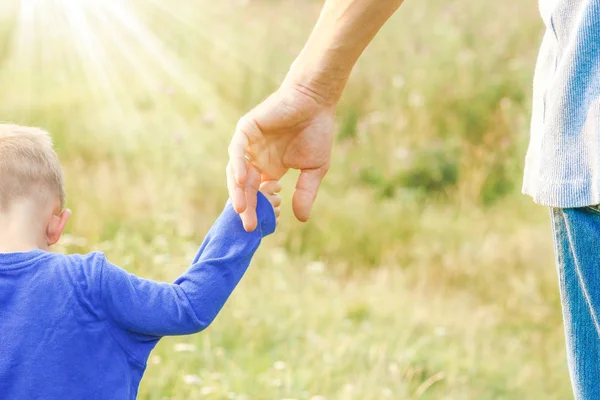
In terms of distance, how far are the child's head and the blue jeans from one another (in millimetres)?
1038

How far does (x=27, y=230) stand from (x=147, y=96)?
4.72 meters

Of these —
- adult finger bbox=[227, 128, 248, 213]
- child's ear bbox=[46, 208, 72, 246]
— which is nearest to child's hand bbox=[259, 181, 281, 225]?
adult finger bbox=[227, 128, 248, 213]

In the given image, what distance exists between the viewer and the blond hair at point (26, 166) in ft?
5.74

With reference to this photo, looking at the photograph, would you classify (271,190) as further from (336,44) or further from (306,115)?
(336,44)

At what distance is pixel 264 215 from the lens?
196cm

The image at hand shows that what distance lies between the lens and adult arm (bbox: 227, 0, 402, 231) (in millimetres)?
1899

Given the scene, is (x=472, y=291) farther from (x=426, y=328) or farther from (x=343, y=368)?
(x=343, y=368)

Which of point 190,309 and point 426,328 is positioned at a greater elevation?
point 190,309

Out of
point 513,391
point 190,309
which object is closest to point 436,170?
point 513,391

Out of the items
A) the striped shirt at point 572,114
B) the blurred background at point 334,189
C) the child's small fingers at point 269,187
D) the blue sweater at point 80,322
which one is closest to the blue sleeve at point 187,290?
the blue sweater at point 80,322

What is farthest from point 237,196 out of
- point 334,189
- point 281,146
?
point 334,189

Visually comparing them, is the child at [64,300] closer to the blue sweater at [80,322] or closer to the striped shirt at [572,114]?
the blue sweater at [80,322]

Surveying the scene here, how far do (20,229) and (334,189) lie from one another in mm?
4126

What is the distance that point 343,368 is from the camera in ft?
11.9
